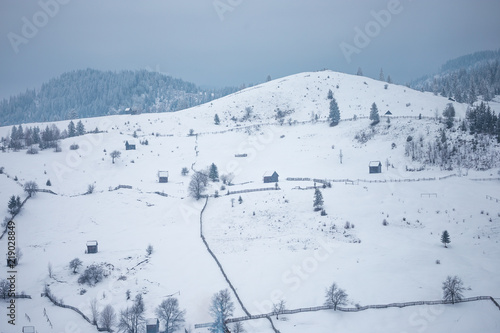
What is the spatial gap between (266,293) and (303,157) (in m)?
41.2

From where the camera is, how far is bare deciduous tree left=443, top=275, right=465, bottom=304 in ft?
101

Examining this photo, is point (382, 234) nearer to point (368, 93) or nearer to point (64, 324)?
point (64, 324)

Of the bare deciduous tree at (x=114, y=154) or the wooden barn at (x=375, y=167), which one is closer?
the wooden barn at (x=375, y=167)

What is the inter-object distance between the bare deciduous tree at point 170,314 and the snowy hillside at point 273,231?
0.96 metres

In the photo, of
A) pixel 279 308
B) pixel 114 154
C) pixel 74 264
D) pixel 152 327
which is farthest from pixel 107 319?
pixel 114 154

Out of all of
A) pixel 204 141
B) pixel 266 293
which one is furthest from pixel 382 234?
pixel 204 141

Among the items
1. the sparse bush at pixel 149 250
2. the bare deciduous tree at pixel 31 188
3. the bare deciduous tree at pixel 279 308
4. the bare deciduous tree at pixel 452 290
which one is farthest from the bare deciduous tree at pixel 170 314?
the bare deciduous tree at pixel 31 188

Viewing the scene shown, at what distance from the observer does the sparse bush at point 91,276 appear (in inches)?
1452

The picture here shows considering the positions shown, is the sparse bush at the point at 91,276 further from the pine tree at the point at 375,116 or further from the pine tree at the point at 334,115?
the pine tree at the point at 334,115

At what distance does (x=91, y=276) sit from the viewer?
1467 inches

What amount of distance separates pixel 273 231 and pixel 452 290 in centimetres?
1978

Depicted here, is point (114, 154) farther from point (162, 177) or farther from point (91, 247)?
point (91, 247)

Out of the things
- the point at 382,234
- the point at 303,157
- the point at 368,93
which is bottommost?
the point at 382,234

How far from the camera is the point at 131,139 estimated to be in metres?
86.3
